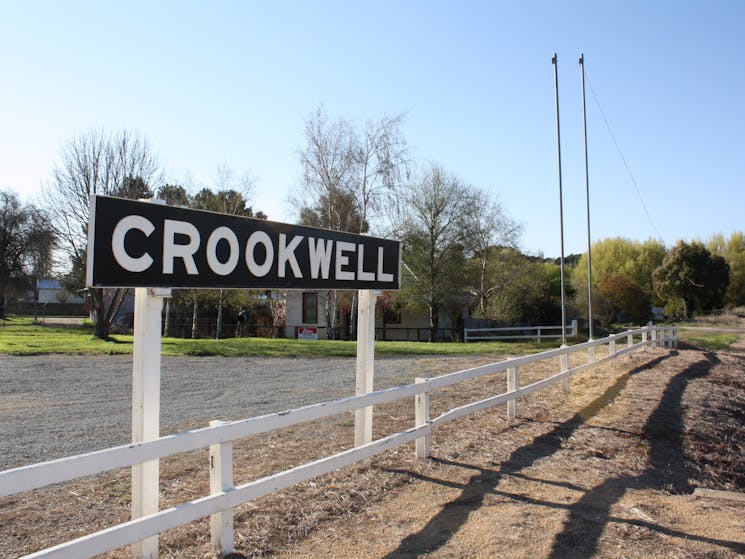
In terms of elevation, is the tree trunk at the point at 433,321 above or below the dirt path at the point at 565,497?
above

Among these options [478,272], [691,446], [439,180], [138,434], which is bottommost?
[691,446]

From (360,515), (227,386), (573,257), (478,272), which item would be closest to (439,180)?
(478,272)

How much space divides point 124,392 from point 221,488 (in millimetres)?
8776

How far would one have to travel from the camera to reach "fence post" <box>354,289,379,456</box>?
692 centimetres

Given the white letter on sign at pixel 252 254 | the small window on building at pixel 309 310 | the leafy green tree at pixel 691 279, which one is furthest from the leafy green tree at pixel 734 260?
the white letter on sign at pixel 252 254

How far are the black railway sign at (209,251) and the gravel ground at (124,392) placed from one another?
141 inches

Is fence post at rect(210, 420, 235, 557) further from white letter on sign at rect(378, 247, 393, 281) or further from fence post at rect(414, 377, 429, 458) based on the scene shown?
white letter on sign at rect(378, 247, 393, 281)

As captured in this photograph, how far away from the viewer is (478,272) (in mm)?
43125

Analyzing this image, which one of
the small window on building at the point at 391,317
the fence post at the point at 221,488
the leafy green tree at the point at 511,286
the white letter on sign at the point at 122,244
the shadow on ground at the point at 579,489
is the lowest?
the shadow on ground at the point at 579,489

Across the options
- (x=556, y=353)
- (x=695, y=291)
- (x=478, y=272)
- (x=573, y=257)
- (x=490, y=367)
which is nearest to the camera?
(x=490, y=367)

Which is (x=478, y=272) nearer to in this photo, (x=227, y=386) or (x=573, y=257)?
(x=227, y=386)

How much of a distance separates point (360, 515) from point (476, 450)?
245 cm

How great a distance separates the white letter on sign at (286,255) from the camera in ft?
18.7

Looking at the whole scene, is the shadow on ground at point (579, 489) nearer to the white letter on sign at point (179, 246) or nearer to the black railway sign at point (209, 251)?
the black railway sign at point (209, 251)
